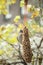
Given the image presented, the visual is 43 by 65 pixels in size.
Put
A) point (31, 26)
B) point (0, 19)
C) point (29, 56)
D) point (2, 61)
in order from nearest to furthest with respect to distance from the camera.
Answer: point (29, 56), point (2, 61), point (31, 26), point (0, 19)

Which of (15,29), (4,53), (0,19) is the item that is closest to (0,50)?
(4,53)

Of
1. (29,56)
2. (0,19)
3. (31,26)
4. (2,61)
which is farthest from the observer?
(0,19)

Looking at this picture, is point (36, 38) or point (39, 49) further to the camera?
point (36, 38)

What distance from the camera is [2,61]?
1.16 meters

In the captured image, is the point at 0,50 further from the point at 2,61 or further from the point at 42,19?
the point at 42,19

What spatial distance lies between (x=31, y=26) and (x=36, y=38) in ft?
0.26

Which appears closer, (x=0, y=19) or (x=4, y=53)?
(x=4, y=53)

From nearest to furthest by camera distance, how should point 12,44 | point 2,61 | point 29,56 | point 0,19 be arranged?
point 29,56
point 2,61
point 12,44
point 0,19

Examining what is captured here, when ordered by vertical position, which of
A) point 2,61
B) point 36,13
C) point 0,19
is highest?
point 36,13

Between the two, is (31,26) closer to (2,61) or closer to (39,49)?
(39,49)

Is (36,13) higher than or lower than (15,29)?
higher

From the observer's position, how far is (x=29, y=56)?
102 cm

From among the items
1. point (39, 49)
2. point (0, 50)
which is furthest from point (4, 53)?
point (39, 49)

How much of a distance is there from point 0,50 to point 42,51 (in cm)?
20
